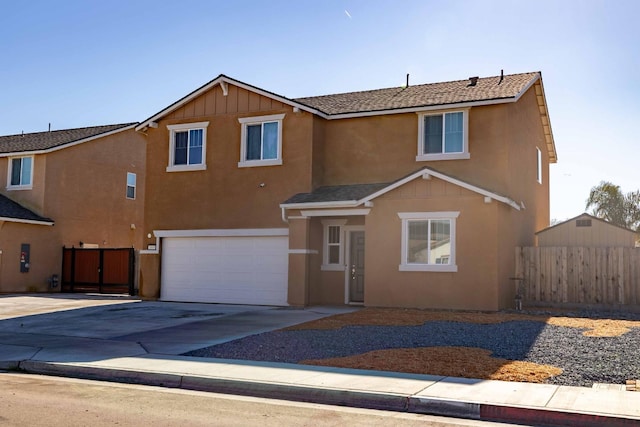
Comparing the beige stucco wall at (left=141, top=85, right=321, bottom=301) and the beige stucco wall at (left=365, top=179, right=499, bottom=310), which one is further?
the beige stucco wall at (left=141, top=85, right=321, bottom=301)

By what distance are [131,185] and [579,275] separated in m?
21.6

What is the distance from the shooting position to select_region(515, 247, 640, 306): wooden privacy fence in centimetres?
1894

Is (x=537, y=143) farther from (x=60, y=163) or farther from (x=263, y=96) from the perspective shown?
(x=60, y=163)

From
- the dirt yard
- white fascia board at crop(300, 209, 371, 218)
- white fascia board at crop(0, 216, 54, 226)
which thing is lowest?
the dirt yard

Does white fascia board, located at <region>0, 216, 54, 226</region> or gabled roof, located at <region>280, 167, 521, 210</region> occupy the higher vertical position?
gabled roof, located at <region>280, 167, 521, 210</region>

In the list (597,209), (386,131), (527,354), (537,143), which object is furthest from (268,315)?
(597,209)

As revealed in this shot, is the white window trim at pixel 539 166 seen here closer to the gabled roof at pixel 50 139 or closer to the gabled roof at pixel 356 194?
the gabled roof at pixel 356 194

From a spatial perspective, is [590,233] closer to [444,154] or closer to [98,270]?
[444,154]

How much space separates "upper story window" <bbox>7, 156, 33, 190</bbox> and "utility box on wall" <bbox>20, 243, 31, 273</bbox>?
104 inches

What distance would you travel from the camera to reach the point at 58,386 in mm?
9734

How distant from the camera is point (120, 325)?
1636 centimetres

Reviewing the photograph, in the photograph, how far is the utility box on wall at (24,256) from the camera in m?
28.2

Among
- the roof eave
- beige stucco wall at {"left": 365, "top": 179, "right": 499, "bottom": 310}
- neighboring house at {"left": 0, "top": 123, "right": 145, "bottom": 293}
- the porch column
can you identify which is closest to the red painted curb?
beige stucco wall at {"left": 365, "top": 179, "right": 499, "bottom": 310}

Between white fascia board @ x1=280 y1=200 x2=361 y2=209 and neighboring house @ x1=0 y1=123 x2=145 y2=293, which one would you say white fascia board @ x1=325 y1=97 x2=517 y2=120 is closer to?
white fascia board @ x1=280 y1=200 x2=361 y2=209
